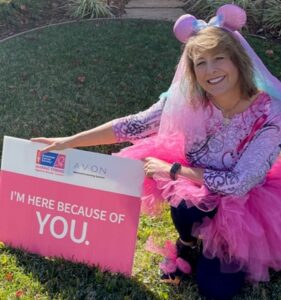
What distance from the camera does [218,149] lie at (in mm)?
2391

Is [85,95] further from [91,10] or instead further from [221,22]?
[221,22]

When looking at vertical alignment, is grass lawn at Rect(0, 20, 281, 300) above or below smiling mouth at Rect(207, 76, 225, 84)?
below

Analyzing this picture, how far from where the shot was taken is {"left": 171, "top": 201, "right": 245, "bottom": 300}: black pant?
2.43 metres

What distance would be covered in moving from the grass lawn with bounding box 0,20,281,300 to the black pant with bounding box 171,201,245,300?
0.06 metres

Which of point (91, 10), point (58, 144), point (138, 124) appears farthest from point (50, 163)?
point (91, 10)

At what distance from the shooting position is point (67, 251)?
263 cm

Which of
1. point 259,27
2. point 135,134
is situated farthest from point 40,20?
point 135,134

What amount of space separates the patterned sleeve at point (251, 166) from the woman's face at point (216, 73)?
0.22 meters

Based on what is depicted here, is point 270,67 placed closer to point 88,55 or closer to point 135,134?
point 88,55

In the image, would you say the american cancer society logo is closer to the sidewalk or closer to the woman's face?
the woman's face

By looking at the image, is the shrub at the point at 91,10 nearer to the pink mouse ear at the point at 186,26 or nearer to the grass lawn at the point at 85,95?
the grass lawn at the point at 85,95

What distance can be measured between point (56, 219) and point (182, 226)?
59 centimetres

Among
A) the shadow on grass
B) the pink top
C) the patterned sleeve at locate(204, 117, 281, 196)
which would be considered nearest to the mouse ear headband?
the pink top

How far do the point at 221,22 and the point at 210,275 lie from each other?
107cm
